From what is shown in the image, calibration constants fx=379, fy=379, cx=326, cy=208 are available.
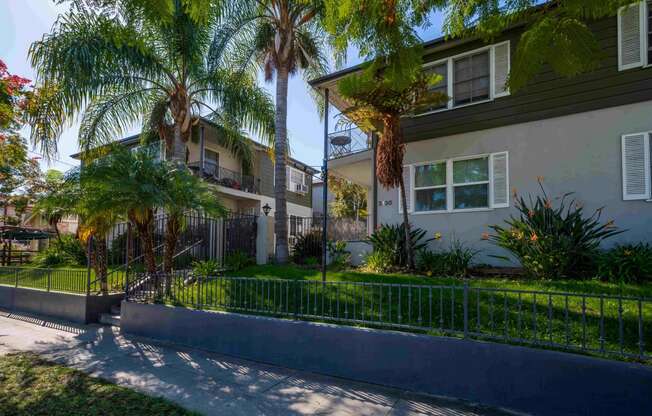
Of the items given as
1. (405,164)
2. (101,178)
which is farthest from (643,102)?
(101,178)

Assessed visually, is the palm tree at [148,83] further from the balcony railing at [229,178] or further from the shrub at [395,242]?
the shrub at [395,242]

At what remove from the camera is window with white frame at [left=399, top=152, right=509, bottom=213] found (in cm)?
975

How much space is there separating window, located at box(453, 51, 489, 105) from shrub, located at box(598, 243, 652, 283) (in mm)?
5044

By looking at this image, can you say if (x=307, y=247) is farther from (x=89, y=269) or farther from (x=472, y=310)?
(x=472, y=310)

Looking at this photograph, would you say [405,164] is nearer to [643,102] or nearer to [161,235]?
[643,102]

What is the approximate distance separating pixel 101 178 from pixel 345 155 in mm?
7463

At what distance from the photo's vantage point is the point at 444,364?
15.0 ft

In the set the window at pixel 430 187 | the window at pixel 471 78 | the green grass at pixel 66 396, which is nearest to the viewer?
the green grass at pixel 66 396

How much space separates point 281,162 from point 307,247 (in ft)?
10.2

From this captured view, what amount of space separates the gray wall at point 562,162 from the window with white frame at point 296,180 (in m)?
12.9

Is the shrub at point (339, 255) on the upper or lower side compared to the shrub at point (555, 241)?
lower

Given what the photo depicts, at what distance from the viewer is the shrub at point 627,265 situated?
272 inches

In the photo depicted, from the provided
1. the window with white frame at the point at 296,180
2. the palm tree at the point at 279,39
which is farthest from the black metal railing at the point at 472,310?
the window with white frame at the point at 296,180

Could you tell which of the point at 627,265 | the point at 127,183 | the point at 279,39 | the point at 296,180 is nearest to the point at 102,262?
the point at 127,183
